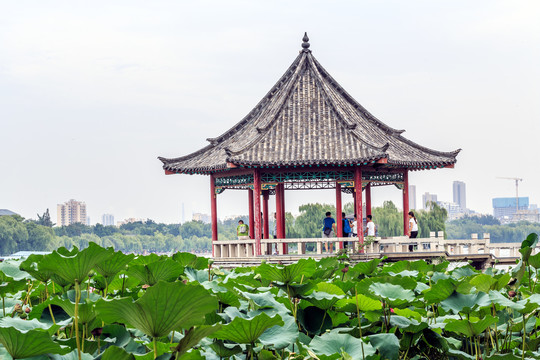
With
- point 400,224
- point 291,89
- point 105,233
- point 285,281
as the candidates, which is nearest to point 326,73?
point 291,89

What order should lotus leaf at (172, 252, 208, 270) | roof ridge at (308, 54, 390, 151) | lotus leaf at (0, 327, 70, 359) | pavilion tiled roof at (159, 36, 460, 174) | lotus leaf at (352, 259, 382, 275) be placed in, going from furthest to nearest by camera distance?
roof ridge at (308, 54, 390, 151), pavilion tiled roof at (159, 36, 460, 174), lotus leaf at (352, 259, 382, 275), lotus leaf at (172, 252, 208, 270), lotus leaf at (0, 327, 70, 359)

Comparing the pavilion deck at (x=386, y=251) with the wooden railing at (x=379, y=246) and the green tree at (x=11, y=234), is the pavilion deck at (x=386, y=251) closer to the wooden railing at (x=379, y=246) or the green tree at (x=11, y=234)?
the wooden railing at (x=379, y=246)

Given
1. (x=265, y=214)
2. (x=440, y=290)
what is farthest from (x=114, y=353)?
(x=265, y=214)

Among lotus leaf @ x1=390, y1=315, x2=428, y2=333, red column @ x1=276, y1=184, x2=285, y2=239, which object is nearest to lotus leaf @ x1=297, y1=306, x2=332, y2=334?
lotus leaf @ x1=390, y1=315, x2=428, y2=333

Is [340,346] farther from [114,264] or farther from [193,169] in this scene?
[193,169]

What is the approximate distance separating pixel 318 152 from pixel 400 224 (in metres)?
41.3

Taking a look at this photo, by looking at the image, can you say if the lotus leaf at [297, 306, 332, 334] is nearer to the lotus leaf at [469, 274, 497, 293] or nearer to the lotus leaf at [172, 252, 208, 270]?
the lotus leaf at [469, 274, 497, 293]

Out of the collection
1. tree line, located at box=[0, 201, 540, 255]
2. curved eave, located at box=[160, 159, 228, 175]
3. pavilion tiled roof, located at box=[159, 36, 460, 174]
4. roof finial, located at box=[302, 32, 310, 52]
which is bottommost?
tree line, located at box=[0, 201, 540, 255]

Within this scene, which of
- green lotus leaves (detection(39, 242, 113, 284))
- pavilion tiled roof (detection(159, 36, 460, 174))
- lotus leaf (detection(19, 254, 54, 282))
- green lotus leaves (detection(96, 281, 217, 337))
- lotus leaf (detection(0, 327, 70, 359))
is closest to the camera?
green lotus leaves (detection(96, 281, 217, 337))

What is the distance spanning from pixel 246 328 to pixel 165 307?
48 cm

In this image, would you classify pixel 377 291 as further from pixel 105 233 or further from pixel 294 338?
pixel 105 233

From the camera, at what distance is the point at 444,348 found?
10.6ft

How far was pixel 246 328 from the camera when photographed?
102 inches

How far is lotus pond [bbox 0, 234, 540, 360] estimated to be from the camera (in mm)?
2316
